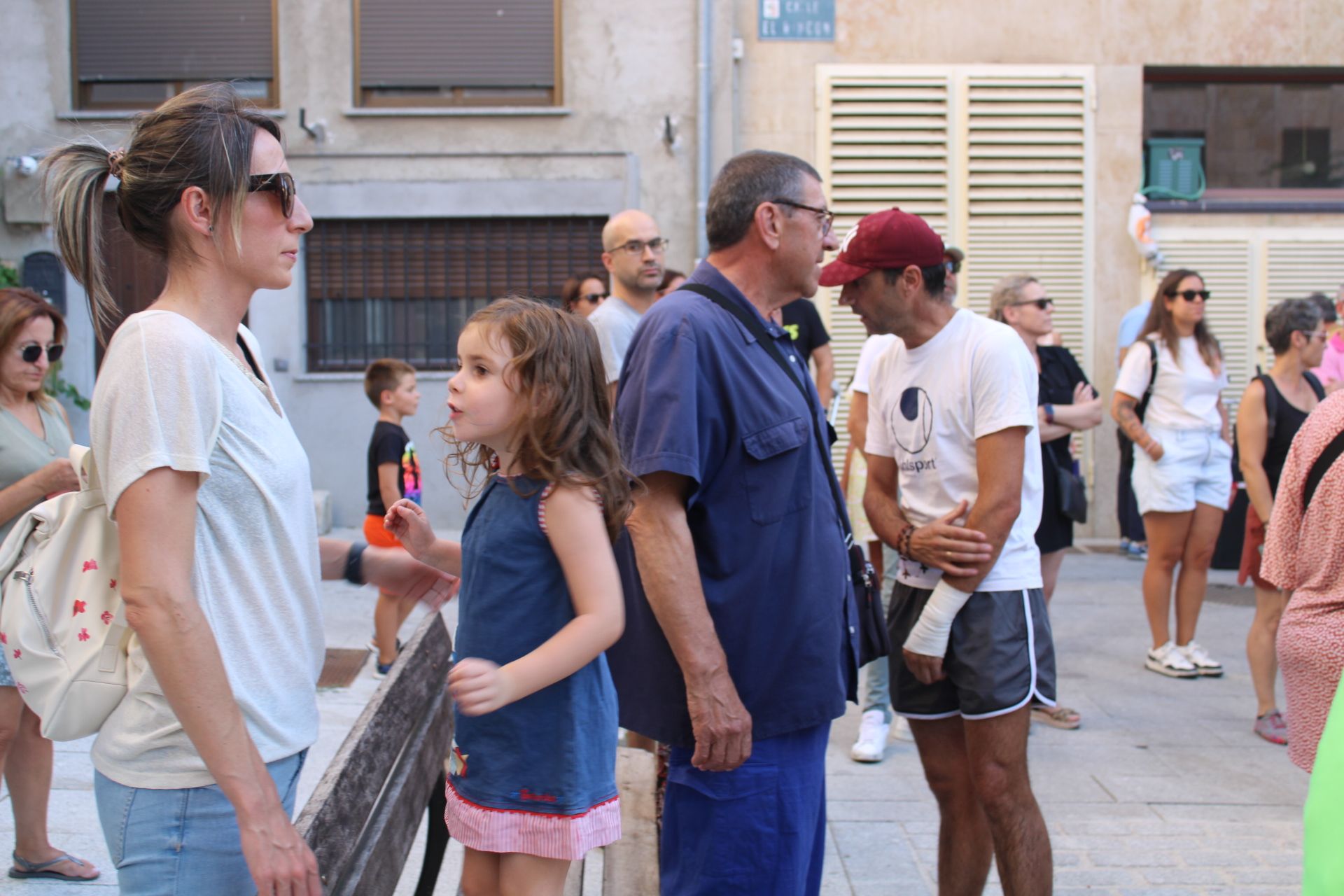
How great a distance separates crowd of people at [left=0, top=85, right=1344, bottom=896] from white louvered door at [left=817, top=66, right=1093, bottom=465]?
7.58m

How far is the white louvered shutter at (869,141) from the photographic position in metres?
10.7

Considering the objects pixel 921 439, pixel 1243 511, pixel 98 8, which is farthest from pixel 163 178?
pixel 98 8

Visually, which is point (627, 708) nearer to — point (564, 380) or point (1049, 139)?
point (564, 380)

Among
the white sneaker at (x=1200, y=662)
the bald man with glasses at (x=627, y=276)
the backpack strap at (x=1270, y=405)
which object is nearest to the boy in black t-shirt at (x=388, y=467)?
the bald man with glasses at (x=627, y=276)

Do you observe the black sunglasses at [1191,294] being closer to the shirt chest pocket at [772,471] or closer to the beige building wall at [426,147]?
the shirt chest pocket at [772,471]

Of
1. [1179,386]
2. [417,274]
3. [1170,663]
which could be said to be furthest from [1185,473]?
[417,274]

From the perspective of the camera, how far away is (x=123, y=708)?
169 cm

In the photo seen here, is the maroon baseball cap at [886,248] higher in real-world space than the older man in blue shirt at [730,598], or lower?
higher

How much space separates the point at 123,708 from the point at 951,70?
1034cm

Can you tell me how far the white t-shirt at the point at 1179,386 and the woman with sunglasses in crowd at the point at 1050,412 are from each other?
71 cm

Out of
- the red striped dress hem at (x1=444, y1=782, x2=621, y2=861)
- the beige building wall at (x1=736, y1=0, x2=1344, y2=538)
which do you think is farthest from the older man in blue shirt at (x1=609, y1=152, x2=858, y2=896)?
the beige building wall at (x1=736, y1=0, x2=1344, y2=538)

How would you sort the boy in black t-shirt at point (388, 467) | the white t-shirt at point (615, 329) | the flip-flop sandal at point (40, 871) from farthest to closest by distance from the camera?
the boy in black t-shirt at point (388, 467) → the white t-shirt at point (615, 329) → the flip-flop sandal at point (40, 871)

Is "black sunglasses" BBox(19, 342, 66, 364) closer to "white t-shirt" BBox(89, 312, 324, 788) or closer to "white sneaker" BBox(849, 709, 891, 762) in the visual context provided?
"white t-shirt" BBox(89, 312, 324, 788)

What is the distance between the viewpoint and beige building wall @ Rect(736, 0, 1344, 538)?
10.8 m
